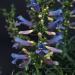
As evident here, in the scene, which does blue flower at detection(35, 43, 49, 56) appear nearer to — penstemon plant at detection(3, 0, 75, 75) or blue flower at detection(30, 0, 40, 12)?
penstemon plant at detection(3, 0, 75, 75)

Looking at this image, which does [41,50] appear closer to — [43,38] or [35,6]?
[43,38]

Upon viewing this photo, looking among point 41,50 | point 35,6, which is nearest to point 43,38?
point 41,50

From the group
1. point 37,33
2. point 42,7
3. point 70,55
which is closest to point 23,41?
point 37,33

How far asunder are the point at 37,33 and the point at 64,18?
0.30m

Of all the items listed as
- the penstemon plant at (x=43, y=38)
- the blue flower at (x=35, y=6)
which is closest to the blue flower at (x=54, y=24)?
the penstemon plant at (x=43, y=38)

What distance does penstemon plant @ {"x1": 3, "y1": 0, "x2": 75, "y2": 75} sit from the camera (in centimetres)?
200

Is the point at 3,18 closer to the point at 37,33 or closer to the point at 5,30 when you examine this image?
the point at 5,30

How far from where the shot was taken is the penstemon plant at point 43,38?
2.00m

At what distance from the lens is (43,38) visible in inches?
79.1

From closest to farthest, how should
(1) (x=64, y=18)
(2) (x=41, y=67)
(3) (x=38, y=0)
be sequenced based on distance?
(3) (x=38, y=0), (2) (x=41, y=67), (1) (x=64, y=18)

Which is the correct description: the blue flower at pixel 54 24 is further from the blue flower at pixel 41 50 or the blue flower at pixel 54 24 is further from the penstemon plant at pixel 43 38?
the blue flower at pixel 41 50

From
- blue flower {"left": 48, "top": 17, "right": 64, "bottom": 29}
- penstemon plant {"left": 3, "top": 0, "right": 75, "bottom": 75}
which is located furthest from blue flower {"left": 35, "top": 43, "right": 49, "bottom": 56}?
blue flower {"left": 48, "top": 17, "right": 64, "bottom": 29}

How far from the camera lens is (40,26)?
6.56 ft

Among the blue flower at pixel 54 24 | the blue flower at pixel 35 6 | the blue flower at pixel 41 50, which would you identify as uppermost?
the blue flower at pixel 35 6
